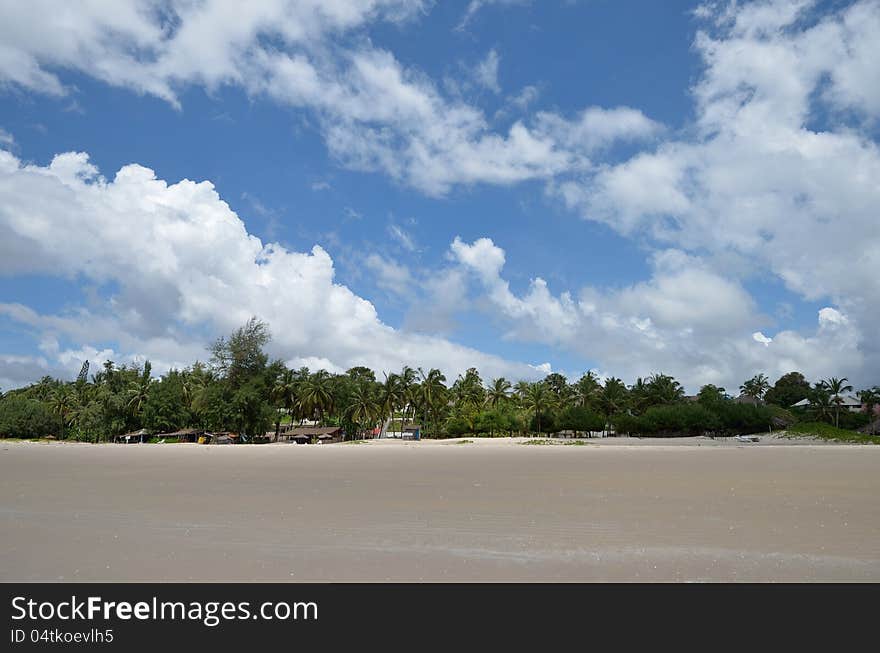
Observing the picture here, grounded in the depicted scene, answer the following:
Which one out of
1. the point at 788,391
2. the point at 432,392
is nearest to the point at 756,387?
the point at 788,391

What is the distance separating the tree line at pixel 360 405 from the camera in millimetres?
72750

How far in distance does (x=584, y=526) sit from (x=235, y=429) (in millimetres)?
66007

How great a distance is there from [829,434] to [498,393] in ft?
156

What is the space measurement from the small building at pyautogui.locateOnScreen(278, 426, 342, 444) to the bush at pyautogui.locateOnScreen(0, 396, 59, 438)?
37.7m

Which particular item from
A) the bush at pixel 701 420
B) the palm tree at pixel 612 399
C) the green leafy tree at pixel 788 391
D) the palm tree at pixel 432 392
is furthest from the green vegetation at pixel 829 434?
the green leafy tree at pixel 788 391

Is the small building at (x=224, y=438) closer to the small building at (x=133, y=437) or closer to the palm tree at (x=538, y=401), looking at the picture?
the small building at (x=133, y=437)

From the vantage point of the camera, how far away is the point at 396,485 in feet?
53.2

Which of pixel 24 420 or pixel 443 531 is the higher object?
pixel 24 420

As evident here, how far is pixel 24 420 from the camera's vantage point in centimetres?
8300

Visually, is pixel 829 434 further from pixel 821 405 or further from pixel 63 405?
pixel 63 405
